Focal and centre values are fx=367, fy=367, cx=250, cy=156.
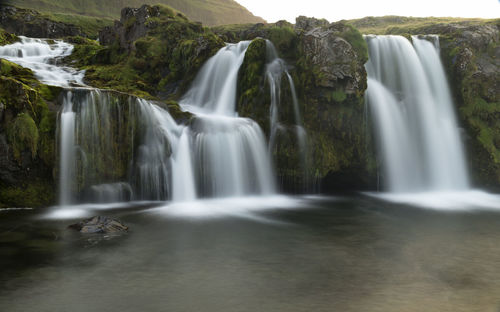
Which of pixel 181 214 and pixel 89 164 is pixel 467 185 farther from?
pixel 89 164

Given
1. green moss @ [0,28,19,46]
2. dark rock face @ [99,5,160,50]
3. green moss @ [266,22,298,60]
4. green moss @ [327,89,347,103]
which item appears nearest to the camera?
green moss @ [327,89,347,103]

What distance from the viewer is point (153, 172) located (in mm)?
13672

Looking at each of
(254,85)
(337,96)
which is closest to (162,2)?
(254,85)

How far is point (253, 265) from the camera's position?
23.4ft

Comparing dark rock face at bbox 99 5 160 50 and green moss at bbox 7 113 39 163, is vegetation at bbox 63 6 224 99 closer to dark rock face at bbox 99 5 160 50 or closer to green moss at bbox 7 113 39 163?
dark rock face at bbox 99 5 160 50

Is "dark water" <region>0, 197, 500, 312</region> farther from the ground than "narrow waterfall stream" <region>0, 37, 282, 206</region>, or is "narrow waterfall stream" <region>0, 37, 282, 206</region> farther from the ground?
"narrow waterfall stream" <region>0, 37, 282, 206</region>

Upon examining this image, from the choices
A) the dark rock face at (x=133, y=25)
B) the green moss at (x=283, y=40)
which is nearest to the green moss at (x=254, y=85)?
the green moss at (x=283, y=40)

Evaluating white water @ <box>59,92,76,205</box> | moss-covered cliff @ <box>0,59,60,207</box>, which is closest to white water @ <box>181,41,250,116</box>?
white water @ <box>59,92,76,205</box>

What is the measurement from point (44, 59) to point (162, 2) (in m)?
153

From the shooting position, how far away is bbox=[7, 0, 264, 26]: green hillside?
11194 cm

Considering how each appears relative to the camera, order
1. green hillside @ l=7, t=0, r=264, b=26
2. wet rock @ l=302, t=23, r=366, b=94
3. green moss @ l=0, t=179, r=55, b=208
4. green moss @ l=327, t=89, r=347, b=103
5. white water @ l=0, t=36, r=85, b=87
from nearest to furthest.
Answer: green moss @ l=0, t=179, r=55, b=208 < wet rock @ l=302, t=23, r=366, b=94 < green moss @ l=327, t=89, r=347, b=103 < white water @ l=0, t=36, r=85, b=87 < green hillside @ l=7, t=0, r=264, b=26

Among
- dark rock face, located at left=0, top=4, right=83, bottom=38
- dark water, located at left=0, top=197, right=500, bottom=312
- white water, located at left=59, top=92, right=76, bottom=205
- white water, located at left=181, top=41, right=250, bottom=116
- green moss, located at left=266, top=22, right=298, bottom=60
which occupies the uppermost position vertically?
dark rock face, located at left=0, top=4, right=83, bottom=38

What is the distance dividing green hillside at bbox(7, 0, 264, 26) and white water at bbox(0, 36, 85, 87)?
69.5 meters

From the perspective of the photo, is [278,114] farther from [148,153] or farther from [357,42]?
[148,153]
